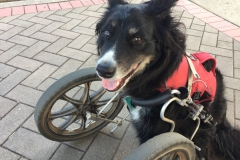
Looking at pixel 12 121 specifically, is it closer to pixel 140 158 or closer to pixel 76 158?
pixel 76 158

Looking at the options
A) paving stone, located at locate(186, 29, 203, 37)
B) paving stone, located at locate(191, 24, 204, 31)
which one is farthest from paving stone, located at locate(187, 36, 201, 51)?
paving stone, located at locate(191, 24, 204, 31)

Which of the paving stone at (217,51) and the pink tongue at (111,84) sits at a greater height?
the pink tongue at (111,84)

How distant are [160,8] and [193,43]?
2.30 metres

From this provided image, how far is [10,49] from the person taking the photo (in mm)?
3422

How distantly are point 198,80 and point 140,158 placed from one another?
684 mm

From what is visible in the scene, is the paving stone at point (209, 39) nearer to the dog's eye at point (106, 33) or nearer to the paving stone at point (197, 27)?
the paving stone at point (197, 27)

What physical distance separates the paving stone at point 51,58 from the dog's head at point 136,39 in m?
1.88

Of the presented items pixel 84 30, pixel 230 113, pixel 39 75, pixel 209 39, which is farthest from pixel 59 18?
pixel 230 113

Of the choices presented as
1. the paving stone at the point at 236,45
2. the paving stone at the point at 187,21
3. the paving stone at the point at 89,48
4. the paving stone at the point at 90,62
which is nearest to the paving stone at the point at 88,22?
the paving stone at the point at 89,48

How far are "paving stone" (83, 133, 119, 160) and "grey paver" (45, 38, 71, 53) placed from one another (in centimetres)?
175

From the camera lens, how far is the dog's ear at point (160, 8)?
1414 millimetres

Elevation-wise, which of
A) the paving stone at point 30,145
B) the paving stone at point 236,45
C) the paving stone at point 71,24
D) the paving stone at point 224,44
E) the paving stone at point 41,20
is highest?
the paving stone at point 41,20

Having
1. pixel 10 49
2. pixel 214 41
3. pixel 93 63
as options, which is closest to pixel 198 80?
pixel 93 63

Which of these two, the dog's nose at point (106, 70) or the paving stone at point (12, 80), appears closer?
the dog's nose at point (106, 70)
